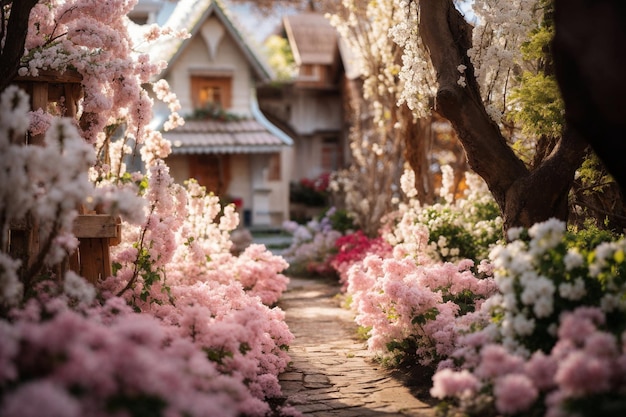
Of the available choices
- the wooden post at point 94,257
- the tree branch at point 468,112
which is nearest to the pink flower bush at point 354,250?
the tree branch at point 468,112

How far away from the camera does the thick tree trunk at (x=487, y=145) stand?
6.10 m

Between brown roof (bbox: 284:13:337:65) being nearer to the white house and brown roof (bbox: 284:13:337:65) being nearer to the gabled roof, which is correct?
the white house

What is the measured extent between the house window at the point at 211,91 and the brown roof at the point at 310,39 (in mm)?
6329

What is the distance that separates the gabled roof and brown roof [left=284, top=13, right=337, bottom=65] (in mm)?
6131

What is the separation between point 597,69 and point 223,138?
15.8 meters

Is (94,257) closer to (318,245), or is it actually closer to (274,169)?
(318,245)

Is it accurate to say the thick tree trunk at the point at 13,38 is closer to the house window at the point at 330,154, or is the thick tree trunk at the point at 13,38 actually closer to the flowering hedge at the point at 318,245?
the flowering hedge at the point at 318,245

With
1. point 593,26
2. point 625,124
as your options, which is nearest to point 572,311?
point 625,124

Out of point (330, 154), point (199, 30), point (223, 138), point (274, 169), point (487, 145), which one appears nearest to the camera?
point (487, 145)

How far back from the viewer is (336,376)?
6.50 m

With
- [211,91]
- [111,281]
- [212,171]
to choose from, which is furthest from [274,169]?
[111,281]

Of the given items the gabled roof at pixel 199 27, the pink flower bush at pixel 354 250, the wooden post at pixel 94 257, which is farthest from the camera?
the gabled roof at pixel 199 27

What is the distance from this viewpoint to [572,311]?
14.4ft

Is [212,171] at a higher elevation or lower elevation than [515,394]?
higher
